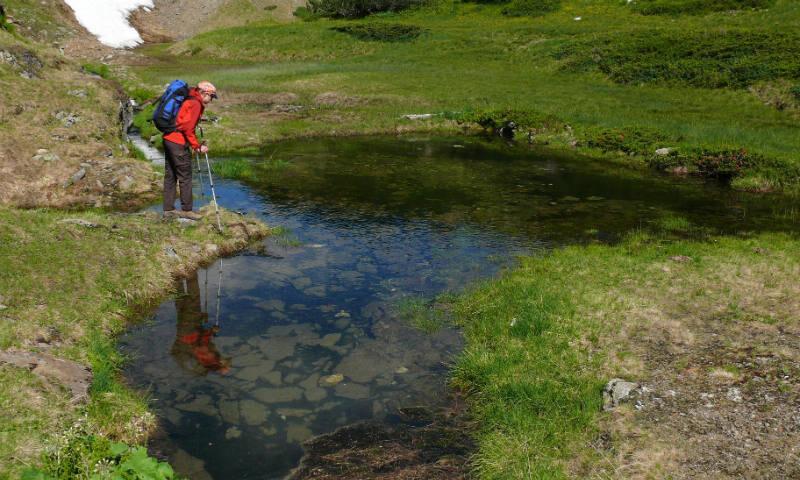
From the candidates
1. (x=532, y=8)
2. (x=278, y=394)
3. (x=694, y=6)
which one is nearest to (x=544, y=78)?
(x=694, y=6)

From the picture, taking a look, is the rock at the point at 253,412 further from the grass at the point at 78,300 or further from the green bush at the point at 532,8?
the green bush at the point at 532,8

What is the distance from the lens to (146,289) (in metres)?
13.2

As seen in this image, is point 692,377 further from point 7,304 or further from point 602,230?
point 7,304

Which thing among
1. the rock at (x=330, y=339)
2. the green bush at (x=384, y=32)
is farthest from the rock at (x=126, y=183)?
the green bush at (x=384, y=32)

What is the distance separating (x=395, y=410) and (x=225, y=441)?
9.24 feet

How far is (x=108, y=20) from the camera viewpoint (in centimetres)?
9331

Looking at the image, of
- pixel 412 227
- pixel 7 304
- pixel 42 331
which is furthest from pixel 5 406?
pixel 412 227

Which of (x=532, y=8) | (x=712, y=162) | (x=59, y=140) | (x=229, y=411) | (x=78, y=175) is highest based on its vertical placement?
(x=532, y=8)

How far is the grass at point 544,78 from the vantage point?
32.8m

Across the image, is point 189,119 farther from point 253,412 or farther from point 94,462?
point 94,462

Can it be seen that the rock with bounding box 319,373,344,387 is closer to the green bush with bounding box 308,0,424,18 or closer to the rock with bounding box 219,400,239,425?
the rock with bounding box 219,400,239,425

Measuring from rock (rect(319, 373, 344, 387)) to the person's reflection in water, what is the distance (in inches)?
72.4

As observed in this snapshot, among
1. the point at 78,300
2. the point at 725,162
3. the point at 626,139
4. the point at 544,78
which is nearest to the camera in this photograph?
the point at 78,300

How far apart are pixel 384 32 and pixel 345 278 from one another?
6852 centimetres
